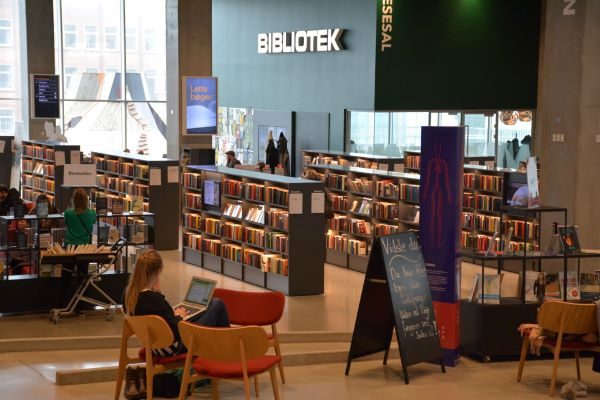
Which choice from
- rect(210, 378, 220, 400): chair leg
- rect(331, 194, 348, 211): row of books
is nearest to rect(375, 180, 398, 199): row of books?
rect(331, 194, 348, 211): row of books

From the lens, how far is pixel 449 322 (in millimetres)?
9008

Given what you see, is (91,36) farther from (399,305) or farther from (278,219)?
(399,305)

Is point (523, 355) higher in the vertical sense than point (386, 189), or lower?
lower

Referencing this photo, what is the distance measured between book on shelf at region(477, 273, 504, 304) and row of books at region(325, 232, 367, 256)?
195 inches

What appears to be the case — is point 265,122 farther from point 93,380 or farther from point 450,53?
point 93,380

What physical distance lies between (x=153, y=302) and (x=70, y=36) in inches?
781

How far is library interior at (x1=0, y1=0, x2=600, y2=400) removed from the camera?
8062 millimetres

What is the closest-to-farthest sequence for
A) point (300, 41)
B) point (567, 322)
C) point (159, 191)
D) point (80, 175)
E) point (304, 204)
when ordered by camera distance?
point (567, 322) → point (304, 204) → point (80, 175) → point (159, 191) → point (300, 41)

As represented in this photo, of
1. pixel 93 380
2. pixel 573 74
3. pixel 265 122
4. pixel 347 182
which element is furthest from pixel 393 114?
pixel 93 380

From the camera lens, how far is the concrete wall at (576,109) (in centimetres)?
1292

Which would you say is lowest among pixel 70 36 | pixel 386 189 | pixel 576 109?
pixel 386 189

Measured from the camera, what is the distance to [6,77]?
25250 millimetres

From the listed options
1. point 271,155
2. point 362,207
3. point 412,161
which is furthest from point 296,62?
point 362,207

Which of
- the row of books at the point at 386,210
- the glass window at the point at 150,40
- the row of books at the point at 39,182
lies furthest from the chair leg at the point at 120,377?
the glass window at the point at 150,40
